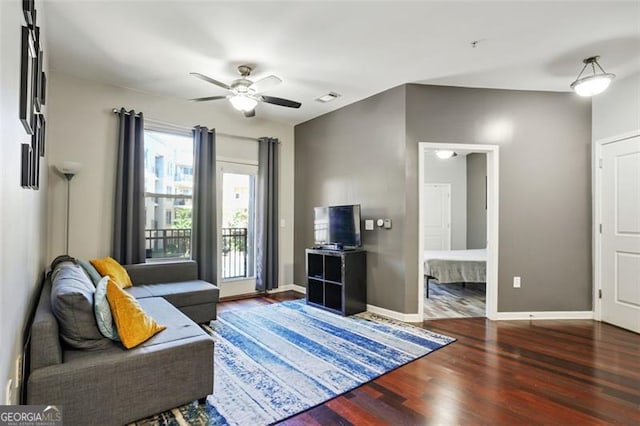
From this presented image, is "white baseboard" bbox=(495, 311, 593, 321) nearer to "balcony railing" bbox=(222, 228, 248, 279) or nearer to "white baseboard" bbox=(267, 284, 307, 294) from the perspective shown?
"white baseboard" bbox=(267, 284, 307, 294)

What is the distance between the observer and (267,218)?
207 inches

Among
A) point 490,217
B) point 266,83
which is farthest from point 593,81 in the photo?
point 266,83

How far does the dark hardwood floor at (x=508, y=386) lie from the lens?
201 cm

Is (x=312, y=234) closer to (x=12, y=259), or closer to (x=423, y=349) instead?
(x=423, y=349)

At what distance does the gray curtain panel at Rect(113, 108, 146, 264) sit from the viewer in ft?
12.8

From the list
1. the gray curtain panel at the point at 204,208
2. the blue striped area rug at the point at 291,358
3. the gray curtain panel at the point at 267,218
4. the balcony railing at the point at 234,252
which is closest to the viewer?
the blue striped area rug at the point at 291,358

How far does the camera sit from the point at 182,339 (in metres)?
2.10

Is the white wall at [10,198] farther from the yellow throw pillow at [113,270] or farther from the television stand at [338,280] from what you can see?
the television stand at [338,280]

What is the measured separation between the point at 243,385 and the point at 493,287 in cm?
321

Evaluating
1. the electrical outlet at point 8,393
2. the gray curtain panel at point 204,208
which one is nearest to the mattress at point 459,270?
the gray curtain panel at point 204,208

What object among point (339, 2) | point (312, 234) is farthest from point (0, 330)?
point (312, 234)

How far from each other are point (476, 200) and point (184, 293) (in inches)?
250

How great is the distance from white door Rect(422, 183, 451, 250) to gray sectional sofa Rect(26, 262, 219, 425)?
6183 millimetres

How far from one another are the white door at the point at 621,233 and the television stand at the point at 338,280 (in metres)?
2.92
